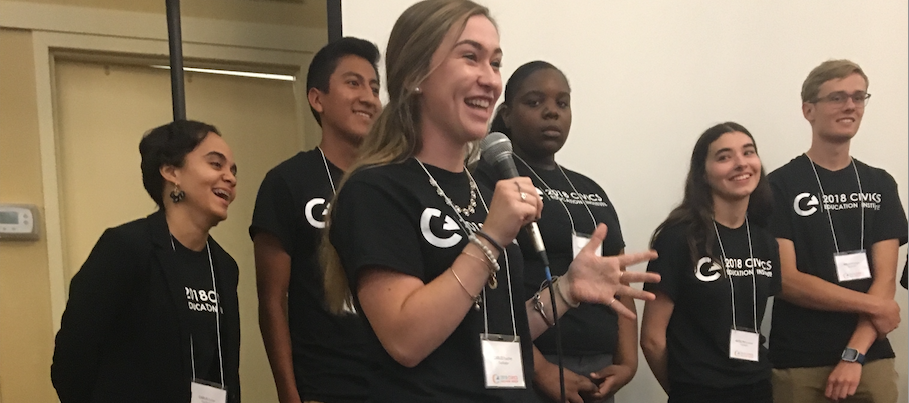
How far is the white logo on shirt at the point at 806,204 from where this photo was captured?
7.61 ft

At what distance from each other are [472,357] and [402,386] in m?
0.11

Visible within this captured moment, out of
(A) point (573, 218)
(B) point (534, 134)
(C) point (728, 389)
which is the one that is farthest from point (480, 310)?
(C) point (728, 389)

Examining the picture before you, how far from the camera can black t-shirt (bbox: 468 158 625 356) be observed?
1714 mm

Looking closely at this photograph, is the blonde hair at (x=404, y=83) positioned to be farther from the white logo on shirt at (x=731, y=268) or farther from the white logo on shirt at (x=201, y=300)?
the white logo on shirt at (x=731, y=268)

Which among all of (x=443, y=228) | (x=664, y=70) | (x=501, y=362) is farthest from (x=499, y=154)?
(x=664, y=70)

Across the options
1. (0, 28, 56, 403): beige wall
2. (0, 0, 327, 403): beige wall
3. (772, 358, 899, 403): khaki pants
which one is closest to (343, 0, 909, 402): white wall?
(772, 358, 899, 403): khaki pants

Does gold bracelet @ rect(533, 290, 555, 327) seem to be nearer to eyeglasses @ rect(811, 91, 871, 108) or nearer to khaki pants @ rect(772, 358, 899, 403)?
khaki pants @ rect(772, 358, 899, 403)

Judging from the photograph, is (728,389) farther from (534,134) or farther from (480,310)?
(480,310)

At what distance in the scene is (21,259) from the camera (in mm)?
2600

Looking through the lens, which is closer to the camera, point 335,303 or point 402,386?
point 402,386

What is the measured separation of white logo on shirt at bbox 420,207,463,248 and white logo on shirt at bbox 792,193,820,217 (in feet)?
5.60

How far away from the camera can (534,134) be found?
6.32ft

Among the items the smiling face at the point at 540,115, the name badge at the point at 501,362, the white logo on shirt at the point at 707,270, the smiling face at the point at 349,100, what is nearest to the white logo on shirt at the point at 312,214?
the smiling face at the point at 349,100

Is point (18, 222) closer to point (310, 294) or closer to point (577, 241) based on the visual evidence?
point (310, 294)
